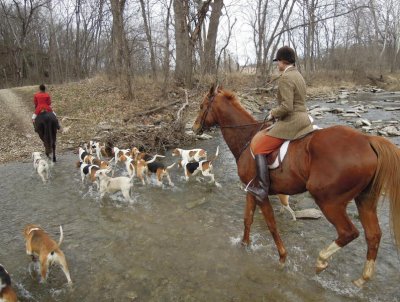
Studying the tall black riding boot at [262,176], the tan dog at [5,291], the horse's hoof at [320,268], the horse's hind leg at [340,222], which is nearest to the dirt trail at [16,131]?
the tan dog at [5,291]

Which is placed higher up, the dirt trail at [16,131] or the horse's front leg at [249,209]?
the dirt trail at [16,131]

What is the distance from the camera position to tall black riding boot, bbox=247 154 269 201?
17.3 ft

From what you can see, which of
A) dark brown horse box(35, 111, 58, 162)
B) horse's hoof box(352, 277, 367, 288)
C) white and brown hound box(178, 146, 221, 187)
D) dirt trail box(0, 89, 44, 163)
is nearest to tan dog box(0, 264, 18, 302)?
horse's hoof box(352, 277, 367, 288)

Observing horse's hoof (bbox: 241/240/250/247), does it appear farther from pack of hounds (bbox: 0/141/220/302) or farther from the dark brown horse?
the dark brown horse

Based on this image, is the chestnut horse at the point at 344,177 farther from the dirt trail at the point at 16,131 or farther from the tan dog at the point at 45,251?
the dirt trail at the point at 16,131

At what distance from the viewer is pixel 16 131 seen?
17312 millimetres

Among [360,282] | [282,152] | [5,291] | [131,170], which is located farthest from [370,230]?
[131,170]

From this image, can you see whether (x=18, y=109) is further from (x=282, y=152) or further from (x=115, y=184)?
(x=282, y=152)

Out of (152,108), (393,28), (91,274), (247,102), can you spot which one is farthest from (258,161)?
(393,28)

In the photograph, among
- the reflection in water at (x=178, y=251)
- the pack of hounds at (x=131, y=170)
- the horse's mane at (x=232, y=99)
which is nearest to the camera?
the reflection in water at (x=178, y=251)

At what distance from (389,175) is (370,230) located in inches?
33.4

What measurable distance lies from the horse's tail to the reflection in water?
69 centimetres

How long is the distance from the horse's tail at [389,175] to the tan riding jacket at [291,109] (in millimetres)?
1016

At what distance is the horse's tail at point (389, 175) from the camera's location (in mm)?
4238
